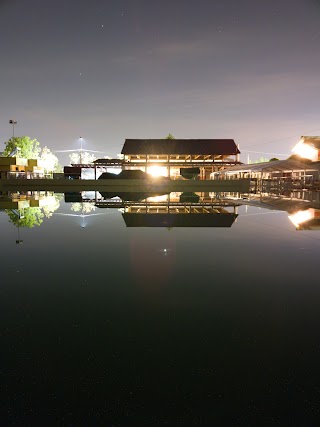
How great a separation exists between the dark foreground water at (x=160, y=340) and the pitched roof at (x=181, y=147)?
32592 mm

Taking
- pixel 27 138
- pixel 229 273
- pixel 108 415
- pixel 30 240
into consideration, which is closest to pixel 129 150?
pixel 30 240

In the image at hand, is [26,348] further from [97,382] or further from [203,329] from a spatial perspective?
[203,329]

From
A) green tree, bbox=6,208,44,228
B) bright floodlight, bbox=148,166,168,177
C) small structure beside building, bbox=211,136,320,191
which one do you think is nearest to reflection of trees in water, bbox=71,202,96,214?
green tree, bbox=6,208,44,228

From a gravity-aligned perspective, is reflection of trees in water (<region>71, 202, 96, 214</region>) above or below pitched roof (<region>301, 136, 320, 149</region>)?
below

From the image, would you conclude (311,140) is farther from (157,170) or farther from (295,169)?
(157,170)

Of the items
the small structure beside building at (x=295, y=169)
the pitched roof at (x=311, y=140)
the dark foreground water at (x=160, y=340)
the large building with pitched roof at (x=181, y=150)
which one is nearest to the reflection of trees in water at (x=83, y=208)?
the dark foreground water at (x=160, y=340)

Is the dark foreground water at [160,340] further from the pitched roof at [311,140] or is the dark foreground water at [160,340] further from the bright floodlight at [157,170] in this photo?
the bright floodlight at [157,170]

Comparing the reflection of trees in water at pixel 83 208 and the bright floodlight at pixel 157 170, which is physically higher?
the bright floodlight at pixel 157 170

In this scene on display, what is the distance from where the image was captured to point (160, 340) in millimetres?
2117

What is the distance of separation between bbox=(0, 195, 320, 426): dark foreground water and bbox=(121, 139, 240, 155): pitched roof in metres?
32.6

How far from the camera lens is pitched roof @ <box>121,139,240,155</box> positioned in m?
36.2

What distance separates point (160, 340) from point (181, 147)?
3641 cm

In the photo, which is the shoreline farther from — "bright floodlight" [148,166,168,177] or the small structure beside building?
"bright floodlight" [148,166,168,177]

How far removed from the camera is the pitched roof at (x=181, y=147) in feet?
119
